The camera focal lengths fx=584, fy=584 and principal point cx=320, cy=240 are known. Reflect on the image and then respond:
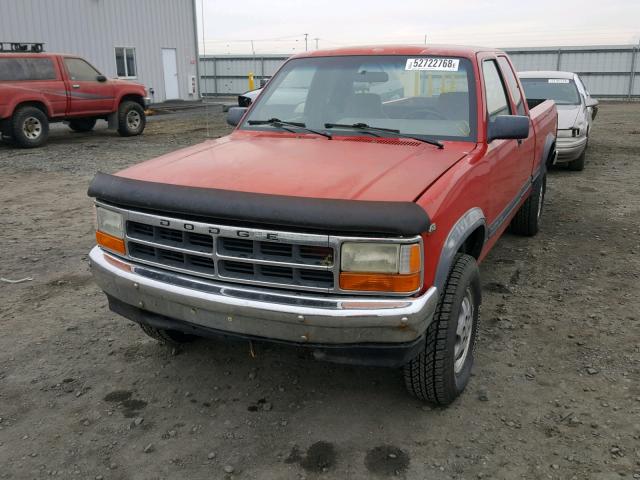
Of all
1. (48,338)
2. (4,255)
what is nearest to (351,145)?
(48,338)

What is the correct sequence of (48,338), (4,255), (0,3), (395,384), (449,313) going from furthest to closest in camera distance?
(0,3) < (4,255) < (48,338) < (395,384) < (449,313)

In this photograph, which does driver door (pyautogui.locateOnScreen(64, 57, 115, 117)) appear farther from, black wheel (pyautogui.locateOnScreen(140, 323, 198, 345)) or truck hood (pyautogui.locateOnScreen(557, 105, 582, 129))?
black wheel (pyautogui.locateOnScreen(140, 323, 198, 345))

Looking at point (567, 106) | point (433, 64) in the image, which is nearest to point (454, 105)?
point (433, 64)

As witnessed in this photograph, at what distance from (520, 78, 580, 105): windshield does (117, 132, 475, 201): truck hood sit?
279 inches

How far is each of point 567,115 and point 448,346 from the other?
738cm

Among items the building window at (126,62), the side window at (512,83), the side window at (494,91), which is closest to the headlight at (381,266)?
the side window at (494,91)

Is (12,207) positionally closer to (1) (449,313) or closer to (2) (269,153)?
(2) (269,153)

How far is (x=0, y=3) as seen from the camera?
17.8 meters

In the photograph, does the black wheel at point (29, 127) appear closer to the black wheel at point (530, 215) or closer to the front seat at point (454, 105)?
the black wheel at point (530, 215)

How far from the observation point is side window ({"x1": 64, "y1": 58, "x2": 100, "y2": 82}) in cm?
1291

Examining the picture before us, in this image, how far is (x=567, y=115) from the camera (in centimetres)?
901

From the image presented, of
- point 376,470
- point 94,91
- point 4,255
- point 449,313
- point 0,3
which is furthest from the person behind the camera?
point 0,3

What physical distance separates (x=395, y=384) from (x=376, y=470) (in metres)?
0.74

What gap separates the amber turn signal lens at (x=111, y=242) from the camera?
3000 mm
